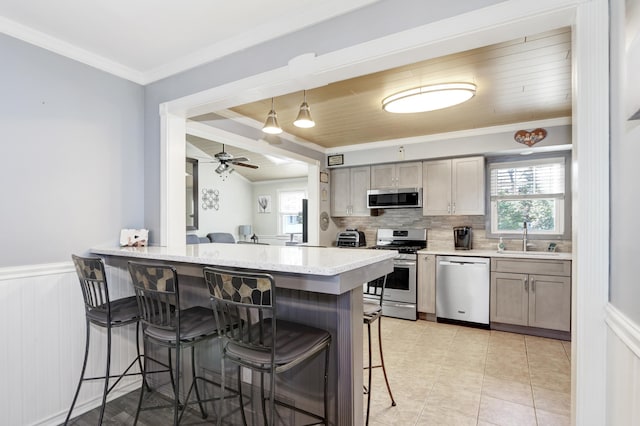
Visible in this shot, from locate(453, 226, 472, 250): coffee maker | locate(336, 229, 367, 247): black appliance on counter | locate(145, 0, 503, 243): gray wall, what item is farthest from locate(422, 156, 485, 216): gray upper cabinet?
locate(145, 0, 503, 243): gray wall

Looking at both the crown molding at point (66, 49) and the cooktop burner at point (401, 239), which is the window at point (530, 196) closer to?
the cooktop burner at point (401, 239)

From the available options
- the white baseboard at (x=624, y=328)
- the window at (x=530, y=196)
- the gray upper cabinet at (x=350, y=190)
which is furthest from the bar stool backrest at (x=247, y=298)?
the window at (x=530, y=196)

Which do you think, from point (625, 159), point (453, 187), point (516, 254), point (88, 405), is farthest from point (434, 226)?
point (88, 405)

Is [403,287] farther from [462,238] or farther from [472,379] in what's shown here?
[472,379]

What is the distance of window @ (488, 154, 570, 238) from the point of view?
3.92 metres

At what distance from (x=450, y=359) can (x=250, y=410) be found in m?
1.96

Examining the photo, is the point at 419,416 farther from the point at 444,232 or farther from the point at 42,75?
the point at 42,75

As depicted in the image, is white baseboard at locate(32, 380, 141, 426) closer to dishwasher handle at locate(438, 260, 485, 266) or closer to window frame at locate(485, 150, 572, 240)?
dishwasher handle at locate(438, 260, 485, 266)

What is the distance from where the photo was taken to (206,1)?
5.69 ft

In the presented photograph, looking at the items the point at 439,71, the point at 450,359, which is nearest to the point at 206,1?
the point at 439,71

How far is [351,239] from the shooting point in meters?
5.01

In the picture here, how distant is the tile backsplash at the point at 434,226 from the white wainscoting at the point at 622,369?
3.35 meters

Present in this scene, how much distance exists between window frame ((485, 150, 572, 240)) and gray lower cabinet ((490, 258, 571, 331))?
0.65 meters

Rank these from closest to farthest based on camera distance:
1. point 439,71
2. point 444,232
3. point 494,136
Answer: point 439,71
point 494,136
point 444,232
